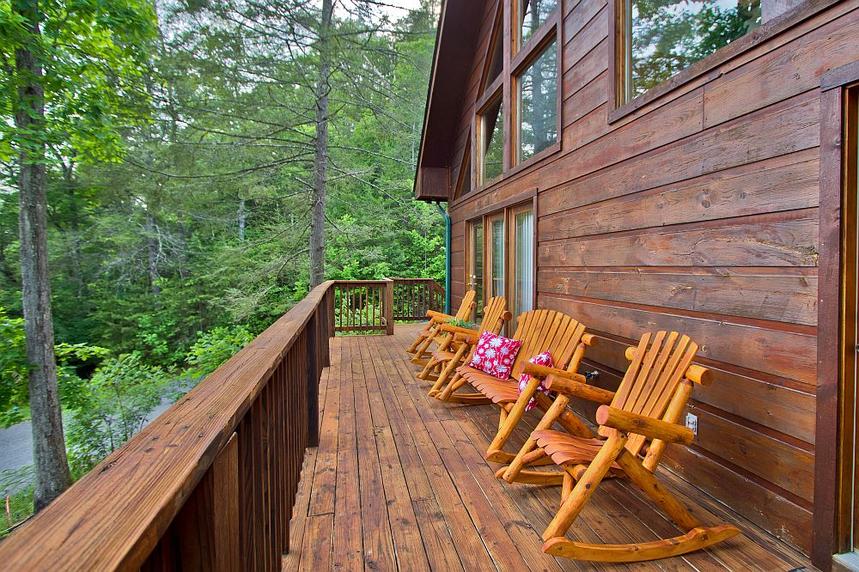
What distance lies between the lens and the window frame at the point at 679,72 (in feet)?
5.90

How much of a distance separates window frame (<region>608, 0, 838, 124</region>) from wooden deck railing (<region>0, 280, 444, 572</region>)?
7.56 feet

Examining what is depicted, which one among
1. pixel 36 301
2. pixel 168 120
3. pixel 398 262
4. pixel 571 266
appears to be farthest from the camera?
pixel 398 262

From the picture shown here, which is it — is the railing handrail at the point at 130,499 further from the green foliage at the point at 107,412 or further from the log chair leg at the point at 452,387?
the green foliage at the point at 107,412

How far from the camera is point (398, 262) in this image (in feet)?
45.8

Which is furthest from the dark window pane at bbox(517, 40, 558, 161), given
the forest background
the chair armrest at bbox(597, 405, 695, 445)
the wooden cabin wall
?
the forest background

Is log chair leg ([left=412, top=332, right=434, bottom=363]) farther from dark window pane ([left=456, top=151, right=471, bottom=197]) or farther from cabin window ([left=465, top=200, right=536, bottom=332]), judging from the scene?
dark window pane ([left=456, top=151, right=471, bottom=197])

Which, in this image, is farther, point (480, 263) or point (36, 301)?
point (36, 301)

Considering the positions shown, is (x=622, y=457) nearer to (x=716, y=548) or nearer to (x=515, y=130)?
(x=716, y=548)

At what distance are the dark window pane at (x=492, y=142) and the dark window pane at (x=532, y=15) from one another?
0.88 meters

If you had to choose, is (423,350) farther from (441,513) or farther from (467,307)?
(441,513)

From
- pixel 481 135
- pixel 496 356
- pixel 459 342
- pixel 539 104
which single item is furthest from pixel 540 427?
pixel 481 135

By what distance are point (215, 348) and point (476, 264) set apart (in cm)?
751

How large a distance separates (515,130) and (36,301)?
724 cm

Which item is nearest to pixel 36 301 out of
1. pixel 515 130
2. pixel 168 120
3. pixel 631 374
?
pixel 168 120
